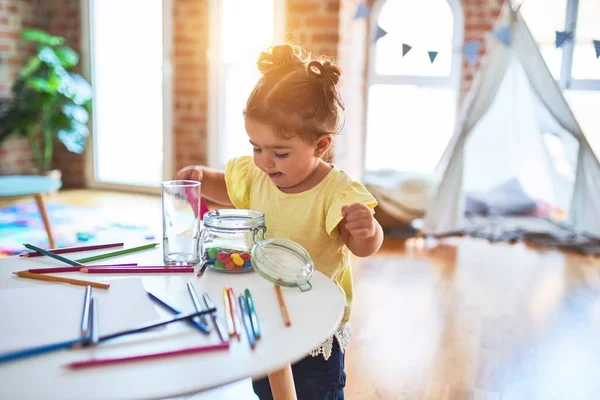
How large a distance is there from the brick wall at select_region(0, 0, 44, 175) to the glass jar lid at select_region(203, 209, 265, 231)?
402cm

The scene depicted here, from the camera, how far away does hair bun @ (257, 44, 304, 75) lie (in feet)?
3.45

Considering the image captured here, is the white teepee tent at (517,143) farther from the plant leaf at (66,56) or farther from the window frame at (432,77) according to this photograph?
the plant leaf at (66,56)

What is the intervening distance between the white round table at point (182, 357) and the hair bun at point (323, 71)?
1.28 feet

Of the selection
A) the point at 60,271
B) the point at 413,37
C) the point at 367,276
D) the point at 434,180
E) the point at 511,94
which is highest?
the point at 413,37

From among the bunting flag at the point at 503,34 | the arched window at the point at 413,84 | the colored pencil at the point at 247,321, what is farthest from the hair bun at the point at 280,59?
the arched window at the point at 413,84

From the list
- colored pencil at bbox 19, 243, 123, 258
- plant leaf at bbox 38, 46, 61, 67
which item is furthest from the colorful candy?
plant leaf at bbox 38, 46, 61, 67

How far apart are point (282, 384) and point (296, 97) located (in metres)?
0.48

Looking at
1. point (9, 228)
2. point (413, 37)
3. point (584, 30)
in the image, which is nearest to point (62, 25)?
point (9, 228)

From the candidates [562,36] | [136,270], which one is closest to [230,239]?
[136,270]

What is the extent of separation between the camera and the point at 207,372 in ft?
1.86

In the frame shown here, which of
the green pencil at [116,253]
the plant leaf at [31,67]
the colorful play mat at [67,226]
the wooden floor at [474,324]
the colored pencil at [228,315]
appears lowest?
the wooden floor at [474,324]

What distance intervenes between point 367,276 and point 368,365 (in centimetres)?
90

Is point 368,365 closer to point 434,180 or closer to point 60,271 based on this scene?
point 60,271

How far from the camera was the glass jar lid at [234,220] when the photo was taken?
90cm
